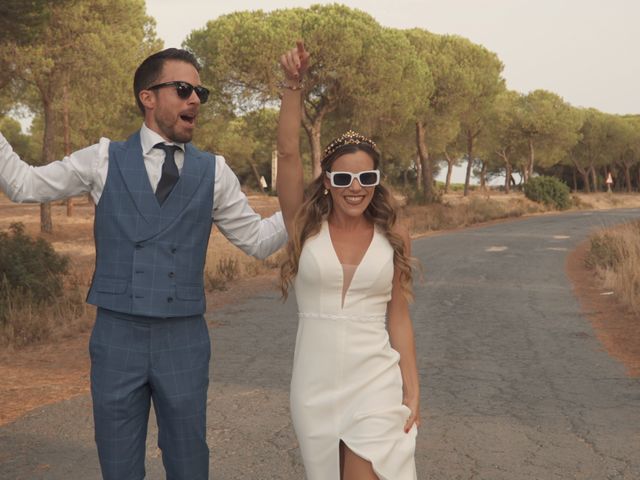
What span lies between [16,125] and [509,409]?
248ft

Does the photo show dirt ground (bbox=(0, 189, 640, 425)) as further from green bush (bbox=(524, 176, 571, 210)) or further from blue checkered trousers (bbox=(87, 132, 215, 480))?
green bush (bbox=(524, 176, 571, 210))

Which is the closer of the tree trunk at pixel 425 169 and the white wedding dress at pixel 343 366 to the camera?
the white wedding dress at pixel 343 366

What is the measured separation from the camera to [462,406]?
702 centimetres

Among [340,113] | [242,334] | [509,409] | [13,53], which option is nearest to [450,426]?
[509,409]

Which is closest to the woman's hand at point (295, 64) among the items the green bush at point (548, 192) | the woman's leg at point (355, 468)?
the woman's leg at point (355, 468)

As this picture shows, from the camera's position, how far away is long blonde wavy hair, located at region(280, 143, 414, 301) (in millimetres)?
3389

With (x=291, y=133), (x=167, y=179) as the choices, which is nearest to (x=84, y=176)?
(x=167, y=179)

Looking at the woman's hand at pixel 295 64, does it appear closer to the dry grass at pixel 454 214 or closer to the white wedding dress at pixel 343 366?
the white wedding dress at pixel 343 366

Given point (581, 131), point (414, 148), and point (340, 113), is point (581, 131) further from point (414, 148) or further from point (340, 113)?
point (340, 113)

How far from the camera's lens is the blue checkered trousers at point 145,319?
3.14m

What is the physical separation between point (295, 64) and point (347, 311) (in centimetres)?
98

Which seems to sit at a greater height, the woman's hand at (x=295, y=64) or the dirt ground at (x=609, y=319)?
the woman's hand at (x=295, y=64)

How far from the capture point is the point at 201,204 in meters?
3.30

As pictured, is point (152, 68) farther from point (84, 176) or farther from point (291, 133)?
point (291, 133)
